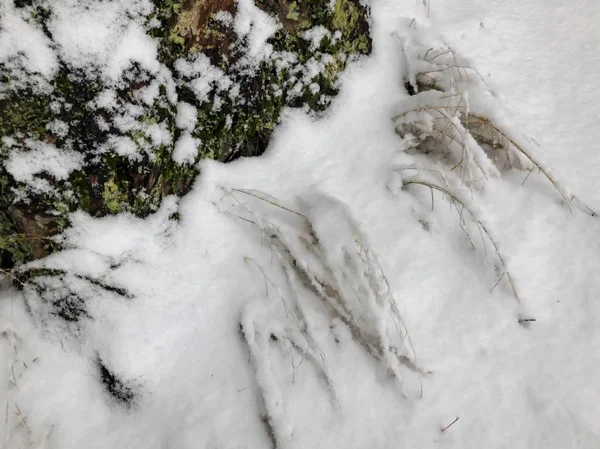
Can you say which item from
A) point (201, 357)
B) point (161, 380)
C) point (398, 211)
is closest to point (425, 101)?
point (398, 211)

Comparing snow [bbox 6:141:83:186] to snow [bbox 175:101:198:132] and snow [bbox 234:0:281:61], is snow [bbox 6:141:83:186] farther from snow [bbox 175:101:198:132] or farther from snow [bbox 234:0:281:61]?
snow [bbox 234:0:281:61]

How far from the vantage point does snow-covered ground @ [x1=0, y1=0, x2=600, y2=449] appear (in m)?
0.93

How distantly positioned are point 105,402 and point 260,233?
1.83 ft

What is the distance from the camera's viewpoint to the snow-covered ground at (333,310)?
3.04 feet

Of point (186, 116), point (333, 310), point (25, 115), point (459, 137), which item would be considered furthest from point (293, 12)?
point (333, 310)

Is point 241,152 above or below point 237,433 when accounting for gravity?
above

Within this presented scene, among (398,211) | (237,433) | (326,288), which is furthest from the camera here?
(398,211)

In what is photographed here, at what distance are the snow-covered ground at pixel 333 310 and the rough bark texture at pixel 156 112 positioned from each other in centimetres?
6

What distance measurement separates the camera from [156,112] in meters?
1.00

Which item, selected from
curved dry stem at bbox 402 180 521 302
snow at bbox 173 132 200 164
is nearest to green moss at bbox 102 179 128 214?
snow at bbox 173 132 200 164

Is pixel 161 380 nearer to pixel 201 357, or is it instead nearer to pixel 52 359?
pixel 201 357

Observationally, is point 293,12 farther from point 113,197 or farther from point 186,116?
point 113,197

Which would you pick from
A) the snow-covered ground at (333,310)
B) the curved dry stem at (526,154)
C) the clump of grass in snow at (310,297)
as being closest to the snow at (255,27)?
the snow-covered ground at (333,310)

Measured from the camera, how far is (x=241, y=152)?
3.89ft
